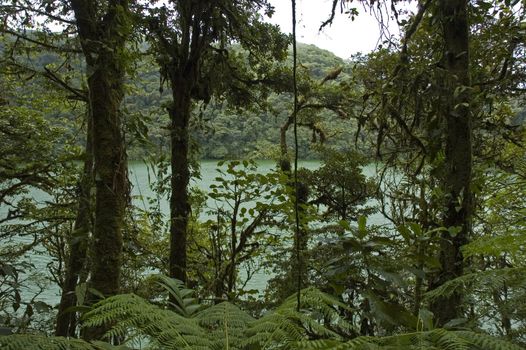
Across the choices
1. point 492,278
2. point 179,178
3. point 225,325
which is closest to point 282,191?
point 179,178

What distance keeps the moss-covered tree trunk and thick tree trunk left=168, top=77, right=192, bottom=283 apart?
2059 millimetres

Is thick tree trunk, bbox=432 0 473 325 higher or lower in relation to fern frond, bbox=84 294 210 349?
higher

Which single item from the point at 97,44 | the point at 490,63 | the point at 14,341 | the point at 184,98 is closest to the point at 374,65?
the point at 490,63

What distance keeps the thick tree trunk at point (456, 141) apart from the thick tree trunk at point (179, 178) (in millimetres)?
2715

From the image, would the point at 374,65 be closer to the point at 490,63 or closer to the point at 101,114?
the point at 490,63

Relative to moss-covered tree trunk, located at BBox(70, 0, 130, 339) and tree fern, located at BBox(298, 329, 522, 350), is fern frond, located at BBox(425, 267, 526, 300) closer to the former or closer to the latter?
tree fern, located at BBox(298, 329, 522, 350)

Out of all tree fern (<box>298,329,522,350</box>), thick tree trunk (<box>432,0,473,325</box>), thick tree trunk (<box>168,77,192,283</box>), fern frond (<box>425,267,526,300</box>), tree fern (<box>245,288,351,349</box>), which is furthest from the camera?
thick tree trunk (<box>168,77,192,283</box>)

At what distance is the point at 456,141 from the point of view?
193cm

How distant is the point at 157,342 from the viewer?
3.15ft

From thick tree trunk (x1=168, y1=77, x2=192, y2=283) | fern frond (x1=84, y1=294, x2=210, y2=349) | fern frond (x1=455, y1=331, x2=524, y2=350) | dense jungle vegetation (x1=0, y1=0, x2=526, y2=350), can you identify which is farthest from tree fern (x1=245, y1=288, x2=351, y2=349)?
thick tree trunk (x1=168, y1=77, x2=192, y2=283)

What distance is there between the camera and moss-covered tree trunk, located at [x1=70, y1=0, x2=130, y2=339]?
1.85 meters

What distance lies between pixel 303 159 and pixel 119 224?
414 inches

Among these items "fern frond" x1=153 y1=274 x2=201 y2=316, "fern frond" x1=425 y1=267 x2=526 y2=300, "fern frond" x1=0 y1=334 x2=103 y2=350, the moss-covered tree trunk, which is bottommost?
"fern frond" x1=0 y1=334 x2=103 y2=350

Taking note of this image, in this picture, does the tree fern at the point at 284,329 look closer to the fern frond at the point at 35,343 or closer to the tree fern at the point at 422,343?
the tree fern at the point at 422,343
